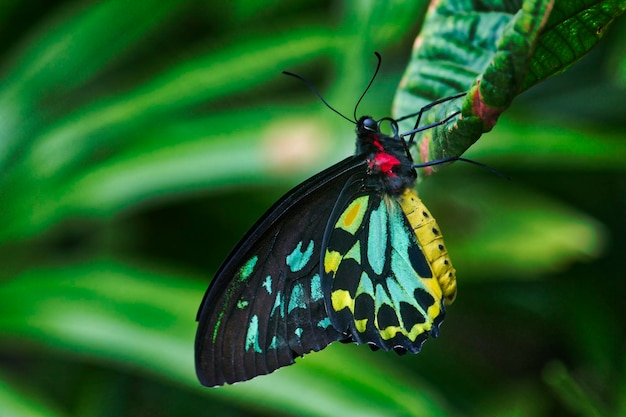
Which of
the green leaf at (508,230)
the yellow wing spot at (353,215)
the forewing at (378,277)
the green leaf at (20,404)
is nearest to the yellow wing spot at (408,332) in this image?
the forewing at (378,277)

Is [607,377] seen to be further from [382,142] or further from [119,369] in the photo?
[119,369]

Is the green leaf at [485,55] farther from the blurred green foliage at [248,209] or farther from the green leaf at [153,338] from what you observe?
the green leaf at [153,338]

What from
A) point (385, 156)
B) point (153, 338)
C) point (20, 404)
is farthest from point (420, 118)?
point (20, 404)

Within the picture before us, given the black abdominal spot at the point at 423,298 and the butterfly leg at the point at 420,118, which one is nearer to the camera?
the butterfly leg at the point at 420,118

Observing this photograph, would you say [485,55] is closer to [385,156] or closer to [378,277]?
[385,156]

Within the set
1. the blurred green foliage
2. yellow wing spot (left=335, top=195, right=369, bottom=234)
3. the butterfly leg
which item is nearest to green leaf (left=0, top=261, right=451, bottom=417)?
the blurred green foliage

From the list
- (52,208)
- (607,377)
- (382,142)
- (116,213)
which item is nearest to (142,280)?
(116,213)
